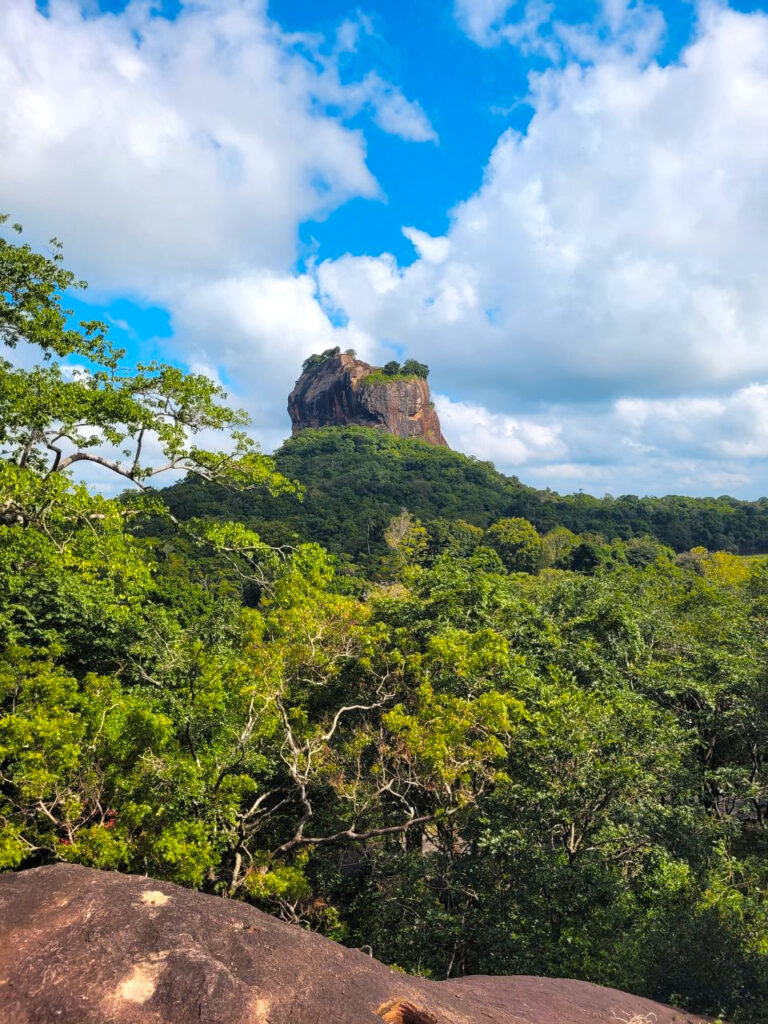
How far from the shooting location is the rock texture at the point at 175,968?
4.35 m

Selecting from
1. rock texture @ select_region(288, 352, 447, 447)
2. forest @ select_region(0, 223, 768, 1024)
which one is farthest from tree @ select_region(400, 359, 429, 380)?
forest @ select_region(0, 223, 768, 1024)

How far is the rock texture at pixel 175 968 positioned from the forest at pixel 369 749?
3641 mm

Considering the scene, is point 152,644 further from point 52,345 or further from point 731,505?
point 731,505

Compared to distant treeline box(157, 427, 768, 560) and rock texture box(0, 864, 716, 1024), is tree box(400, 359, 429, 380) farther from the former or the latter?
rock texture box(0, 864, 716, 1024)

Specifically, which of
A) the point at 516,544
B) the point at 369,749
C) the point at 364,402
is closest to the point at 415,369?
the point at 364,402

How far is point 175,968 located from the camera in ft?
15.2

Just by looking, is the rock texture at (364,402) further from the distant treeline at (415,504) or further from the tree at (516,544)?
the tree at (516,544)

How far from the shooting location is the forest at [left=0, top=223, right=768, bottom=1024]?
31.0 feet

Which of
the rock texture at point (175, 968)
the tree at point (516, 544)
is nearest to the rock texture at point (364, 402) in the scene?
the tree at point (516, 544)

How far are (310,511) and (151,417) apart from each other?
64910 mm

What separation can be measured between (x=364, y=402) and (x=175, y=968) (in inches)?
4973

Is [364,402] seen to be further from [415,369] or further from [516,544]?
[516,544]

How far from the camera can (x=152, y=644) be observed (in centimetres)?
1628

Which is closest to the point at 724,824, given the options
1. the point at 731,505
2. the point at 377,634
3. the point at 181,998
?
the point at 377,634
